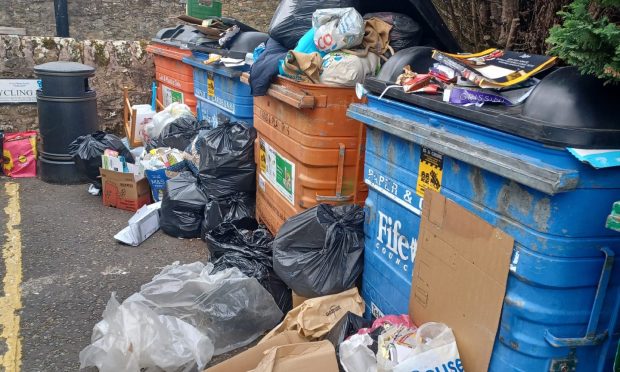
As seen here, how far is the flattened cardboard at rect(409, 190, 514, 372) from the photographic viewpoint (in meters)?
1.77

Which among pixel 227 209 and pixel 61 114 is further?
pixel 61 114

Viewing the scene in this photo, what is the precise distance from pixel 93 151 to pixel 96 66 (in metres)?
2.18

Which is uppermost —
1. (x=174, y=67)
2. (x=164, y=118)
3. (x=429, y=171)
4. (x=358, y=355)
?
(x=429, y=171)

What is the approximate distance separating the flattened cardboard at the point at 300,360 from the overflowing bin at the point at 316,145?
107 cm

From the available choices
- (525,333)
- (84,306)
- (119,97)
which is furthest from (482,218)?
(119,97)

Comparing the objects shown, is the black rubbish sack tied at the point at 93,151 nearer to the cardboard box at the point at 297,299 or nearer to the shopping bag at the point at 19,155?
the shopping bag at the point at 19,155

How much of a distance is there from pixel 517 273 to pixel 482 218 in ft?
0.78

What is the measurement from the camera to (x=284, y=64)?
313 centimetres

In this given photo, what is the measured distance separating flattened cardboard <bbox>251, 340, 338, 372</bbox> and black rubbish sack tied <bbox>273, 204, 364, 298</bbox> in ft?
1.63

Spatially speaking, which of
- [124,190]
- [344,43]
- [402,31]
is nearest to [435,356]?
[344,43]

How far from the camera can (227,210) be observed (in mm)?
4285

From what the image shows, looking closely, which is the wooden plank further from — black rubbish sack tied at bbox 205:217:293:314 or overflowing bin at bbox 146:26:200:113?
black rubbish sack tied at bbox 205:217:293:314

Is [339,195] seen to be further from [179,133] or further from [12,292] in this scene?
[179,133]

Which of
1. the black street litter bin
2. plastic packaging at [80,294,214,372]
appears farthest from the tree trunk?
the black street litter bin
